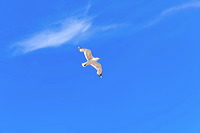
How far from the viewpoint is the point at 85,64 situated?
1983 inches

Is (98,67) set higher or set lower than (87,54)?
higher

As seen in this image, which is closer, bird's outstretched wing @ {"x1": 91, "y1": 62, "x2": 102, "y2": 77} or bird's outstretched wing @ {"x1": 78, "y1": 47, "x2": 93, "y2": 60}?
bird's outstretched wing @ {"x1": 78, "y1": 47, "x2": 93, "y2": 60}

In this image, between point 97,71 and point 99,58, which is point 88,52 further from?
point 97,71

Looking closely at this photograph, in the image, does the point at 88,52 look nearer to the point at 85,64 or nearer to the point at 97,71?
the point at 85,64

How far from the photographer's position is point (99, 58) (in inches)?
2008

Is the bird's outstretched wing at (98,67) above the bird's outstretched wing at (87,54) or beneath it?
above

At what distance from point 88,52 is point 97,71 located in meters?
5.18

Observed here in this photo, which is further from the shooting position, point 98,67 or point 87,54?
point 98,67

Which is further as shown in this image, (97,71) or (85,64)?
(97,71)

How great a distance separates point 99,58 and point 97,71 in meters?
4.01

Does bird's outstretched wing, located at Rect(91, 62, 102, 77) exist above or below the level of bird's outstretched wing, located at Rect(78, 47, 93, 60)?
above

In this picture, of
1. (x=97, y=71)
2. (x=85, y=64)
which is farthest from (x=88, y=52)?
(x=97, y=71)

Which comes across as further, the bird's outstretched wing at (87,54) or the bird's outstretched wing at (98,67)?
the bird's outstretched wing at (98,67)

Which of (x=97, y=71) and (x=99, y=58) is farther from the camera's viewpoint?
(x=97, y=71)
